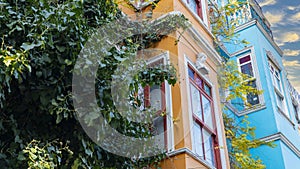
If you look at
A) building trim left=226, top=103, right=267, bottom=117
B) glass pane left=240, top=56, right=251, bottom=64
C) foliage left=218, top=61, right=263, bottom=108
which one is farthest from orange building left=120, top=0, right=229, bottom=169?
glass pane left=240, top=56, right=251, bottom=64

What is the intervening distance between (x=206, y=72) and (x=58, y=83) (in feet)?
11.4

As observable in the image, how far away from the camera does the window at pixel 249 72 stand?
30.3ft

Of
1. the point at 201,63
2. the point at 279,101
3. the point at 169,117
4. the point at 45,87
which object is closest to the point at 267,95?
the point at 279,101

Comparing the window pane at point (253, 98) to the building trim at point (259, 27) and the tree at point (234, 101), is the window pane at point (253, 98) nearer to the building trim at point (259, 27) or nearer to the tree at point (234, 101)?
the tree at point (234, 101)

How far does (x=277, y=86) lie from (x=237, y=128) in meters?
2.13

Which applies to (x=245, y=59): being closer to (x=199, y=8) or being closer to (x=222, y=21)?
(x=222, y=21)

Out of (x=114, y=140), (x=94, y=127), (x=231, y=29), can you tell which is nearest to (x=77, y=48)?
(x=94, y=127)

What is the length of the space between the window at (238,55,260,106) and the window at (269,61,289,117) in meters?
0.53

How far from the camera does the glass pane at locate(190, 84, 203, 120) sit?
18.8 feet

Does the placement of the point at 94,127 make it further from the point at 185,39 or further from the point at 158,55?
the point at 185,39

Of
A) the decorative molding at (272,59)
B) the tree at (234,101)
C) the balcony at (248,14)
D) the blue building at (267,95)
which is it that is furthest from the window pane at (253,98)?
the balcony at (248,14)

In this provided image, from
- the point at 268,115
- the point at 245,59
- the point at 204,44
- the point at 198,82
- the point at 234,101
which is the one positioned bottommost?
the point at 198,82

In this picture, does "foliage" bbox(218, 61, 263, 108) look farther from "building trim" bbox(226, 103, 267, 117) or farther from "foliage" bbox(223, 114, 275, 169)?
"foliage" bbox(223, 114, 275, 169)

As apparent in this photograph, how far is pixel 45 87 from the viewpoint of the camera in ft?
11.2
